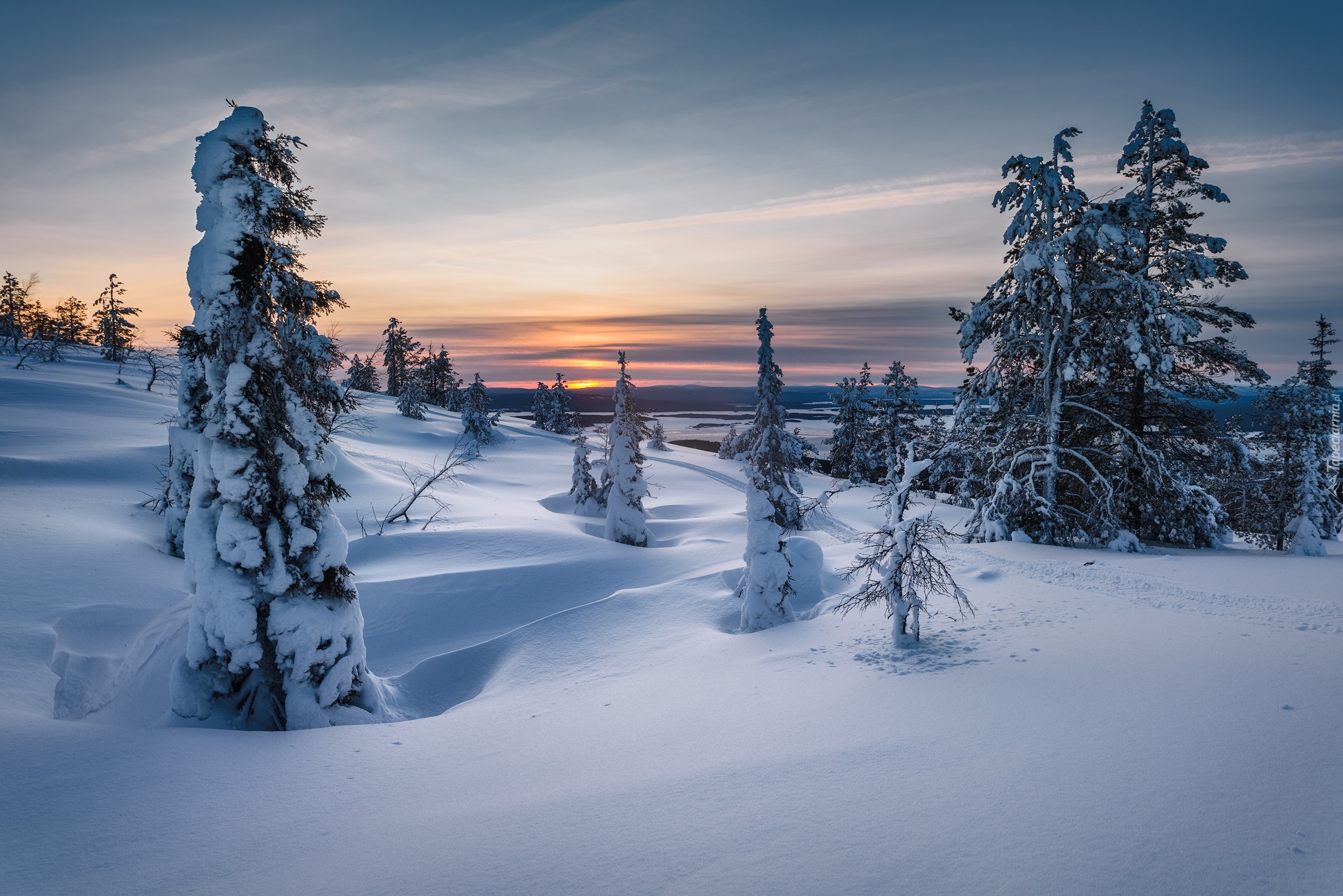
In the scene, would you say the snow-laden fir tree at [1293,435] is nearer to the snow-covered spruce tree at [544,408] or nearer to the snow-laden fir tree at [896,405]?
the snow-laden fir tree at [896,405]

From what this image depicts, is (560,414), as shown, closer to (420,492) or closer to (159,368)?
(159,368)

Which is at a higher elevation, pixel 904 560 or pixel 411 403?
pixel 411 403

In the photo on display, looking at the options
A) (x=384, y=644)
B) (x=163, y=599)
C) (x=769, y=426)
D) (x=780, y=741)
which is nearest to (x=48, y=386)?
(x=163, y=599)

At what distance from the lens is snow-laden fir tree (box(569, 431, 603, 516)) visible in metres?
34.9

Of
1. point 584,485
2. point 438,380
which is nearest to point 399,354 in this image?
point 438,380

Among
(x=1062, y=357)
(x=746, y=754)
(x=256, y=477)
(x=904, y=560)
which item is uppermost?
(x=1062, y=357)

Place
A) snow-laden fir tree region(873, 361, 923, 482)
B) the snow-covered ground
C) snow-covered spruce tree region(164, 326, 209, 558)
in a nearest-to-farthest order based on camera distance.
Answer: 1. the snow-covered ground
2. snow-covered spruce tree region(164, 326, 209, 558)
3. snow-laden fir tree region(873, 361, 923, 482)

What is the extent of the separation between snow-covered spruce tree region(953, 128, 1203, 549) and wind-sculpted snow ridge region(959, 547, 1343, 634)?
344 centimetres

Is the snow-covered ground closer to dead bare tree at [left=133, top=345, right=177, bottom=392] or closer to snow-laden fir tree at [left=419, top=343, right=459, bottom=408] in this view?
dead bare tree at [left=133, top=345, right=177, bottom=392]

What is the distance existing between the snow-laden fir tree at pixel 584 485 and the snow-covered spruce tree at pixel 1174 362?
25.0 meters

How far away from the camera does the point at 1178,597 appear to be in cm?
927

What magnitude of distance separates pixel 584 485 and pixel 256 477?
27.1 metres

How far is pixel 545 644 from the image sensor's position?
40.7ft

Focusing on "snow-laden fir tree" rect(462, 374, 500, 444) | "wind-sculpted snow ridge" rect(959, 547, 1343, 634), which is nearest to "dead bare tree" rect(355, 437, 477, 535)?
"snow-laden fir tree" rect(462, 374, 500, 444)
